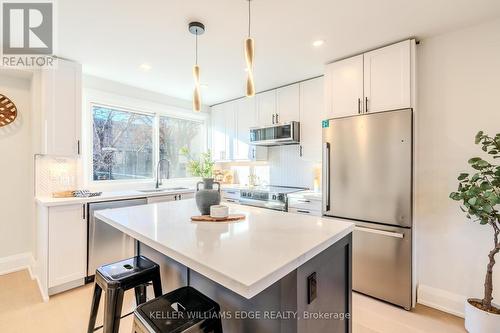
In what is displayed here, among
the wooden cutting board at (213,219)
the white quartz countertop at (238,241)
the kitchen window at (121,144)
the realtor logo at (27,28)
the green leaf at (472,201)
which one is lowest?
the white quartz countertop at (238,241)

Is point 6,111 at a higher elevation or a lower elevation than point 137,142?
higher

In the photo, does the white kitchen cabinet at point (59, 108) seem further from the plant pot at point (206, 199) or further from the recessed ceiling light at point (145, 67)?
the plant pot at point (206, 199)

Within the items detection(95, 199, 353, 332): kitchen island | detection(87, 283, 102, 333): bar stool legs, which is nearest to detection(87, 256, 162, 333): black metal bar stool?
detection(87, 283, 102, 333): bar stool legs

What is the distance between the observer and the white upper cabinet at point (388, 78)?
2.31 meters

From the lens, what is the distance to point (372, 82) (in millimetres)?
2516

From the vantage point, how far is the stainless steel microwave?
135 inches

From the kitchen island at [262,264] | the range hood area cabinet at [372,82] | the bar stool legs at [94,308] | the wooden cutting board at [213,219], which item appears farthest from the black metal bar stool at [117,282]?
the range hood area cabinet at [372,82]

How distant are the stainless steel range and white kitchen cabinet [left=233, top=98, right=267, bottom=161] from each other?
0.67 m

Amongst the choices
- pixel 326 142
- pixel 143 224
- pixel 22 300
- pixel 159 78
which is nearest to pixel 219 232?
pixel 143 224

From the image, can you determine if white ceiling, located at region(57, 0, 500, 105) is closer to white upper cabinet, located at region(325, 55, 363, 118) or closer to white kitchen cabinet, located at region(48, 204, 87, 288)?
white upper cabinet, located at region(325, 55, 363, 118)

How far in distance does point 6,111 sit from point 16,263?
6.39 feet

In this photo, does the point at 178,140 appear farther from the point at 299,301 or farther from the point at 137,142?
the point at 299,301

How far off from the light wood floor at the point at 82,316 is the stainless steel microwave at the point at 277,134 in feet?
6.77

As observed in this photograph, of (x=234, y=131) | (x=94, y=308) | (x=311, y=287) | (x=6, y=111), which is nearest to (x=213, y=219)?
(x=311, y=287)
